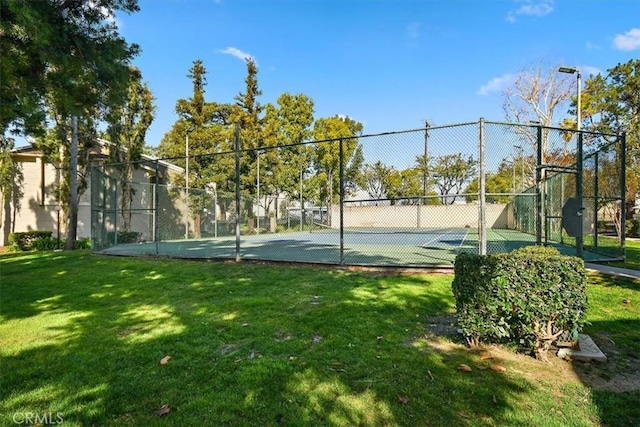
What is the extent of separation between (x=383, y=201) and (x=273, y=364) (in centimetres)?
498

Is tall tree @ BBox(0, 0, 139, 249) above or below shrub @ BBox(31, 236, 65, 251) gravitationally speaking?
above

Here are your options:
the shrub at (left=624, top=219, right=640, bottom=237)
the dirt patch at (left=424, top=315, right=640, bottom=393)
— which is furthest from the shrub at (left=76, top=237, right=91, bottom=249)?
the shrub at (left=624, top=219, right=640, bottom=237)

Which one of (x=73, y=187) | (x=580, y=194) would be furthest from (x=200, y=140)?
(x=580, y=194)

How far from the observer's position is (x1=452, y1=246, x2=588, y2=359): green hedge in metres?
2.75

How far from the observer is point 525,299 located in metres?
2.78

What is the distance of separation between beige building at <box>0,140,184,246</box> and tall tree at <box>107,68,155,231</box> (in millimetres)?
685

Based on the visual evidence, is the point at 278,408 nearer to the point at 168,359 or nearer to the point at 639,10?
the point at 168,359

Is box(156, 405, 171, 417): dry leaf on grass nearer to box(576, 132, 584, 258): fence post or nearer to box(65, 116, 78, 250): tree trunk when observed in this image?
box(576, 132, 584, 258): fence post

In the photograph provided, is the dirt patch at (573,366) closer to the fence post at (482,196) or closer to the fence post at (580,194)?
the fence post at (482,196)

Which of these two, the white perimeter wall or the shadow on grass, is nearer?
the shadow on grass

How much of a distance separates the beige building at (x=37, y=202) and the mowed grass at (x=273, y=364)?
42.9 feet

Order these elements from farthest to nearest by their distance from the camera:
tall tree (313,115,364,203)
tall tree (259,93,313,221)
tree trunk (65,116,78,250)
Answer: tall tree (259,93,313,221)
tall tree (313,115,364,203)
tree trunk (65,116,78,250)

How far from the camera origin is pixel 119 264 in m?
7.93

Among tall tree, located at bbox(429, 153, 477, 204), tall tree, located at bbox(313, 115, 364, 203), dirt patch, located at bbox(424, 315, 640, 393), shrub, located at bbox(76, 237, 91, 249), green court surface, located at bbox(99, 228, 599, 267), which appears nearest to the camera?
dirt patch, located at bbox(424, 315, 640, 393)
